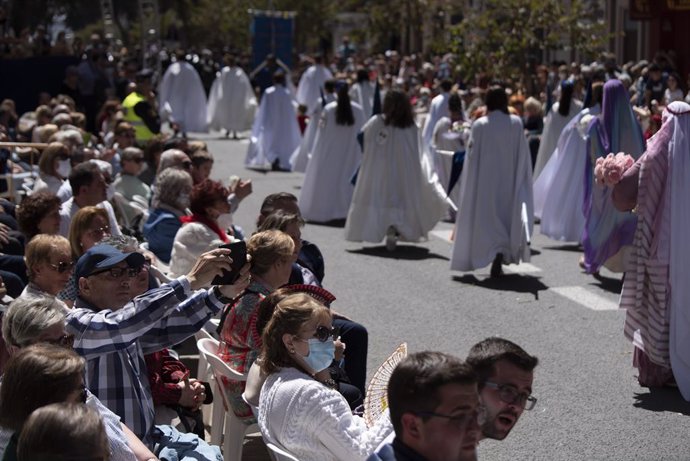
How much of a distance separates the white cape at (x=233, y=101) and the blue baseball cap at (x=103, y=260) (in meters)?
23.9

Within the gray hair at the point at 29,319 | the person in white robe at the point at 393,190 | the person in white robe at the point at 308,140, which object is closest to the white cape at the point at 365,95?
the person in white robe at the point at 308,140

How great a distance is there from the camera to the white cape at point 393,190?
537 inches

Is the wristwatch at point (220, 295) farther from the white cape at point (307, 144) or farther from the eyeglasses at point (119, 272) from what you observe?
the white cape at point (307, 144)

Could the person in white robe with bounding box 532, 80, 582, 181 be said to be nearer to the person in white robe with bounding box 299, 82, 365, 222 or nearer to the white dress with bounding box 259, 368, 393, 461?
the person in white robe with bounding box 299, 82, 365, 222

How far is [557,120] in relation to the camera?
1595 centimetres

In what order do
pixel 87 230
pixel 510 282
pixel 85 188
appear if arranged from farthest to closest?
pixel 510 282
pixel 85 188
pixel 87 230

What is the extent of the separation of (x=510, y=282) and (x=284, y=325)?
7036mm

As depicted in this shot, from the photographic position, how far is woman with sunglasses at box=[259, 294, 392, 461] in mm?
4715

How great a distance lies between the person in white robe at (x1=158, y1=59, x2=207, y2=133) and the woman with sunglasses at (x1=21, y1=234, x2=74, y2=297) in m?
22.7

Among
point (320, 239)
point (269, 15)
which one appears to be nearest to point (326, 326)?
point (320, 239)

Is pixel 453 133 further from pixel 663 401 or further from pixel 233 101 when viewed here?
pixel 233 101

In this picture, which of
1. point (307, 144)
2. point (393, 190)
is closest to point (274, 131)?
point (307, 144)

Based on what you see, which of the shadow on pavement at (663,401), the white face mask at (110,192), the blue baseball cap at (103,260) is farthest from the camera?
the white face mask at (110,192)

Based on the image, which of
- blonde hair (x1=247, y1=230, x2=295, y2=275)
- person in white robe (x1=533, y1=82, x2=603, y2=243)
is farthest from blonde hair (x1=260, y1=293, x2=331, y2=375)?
person in white robe (x1=533, y1=82, x2=603, y2=243)
